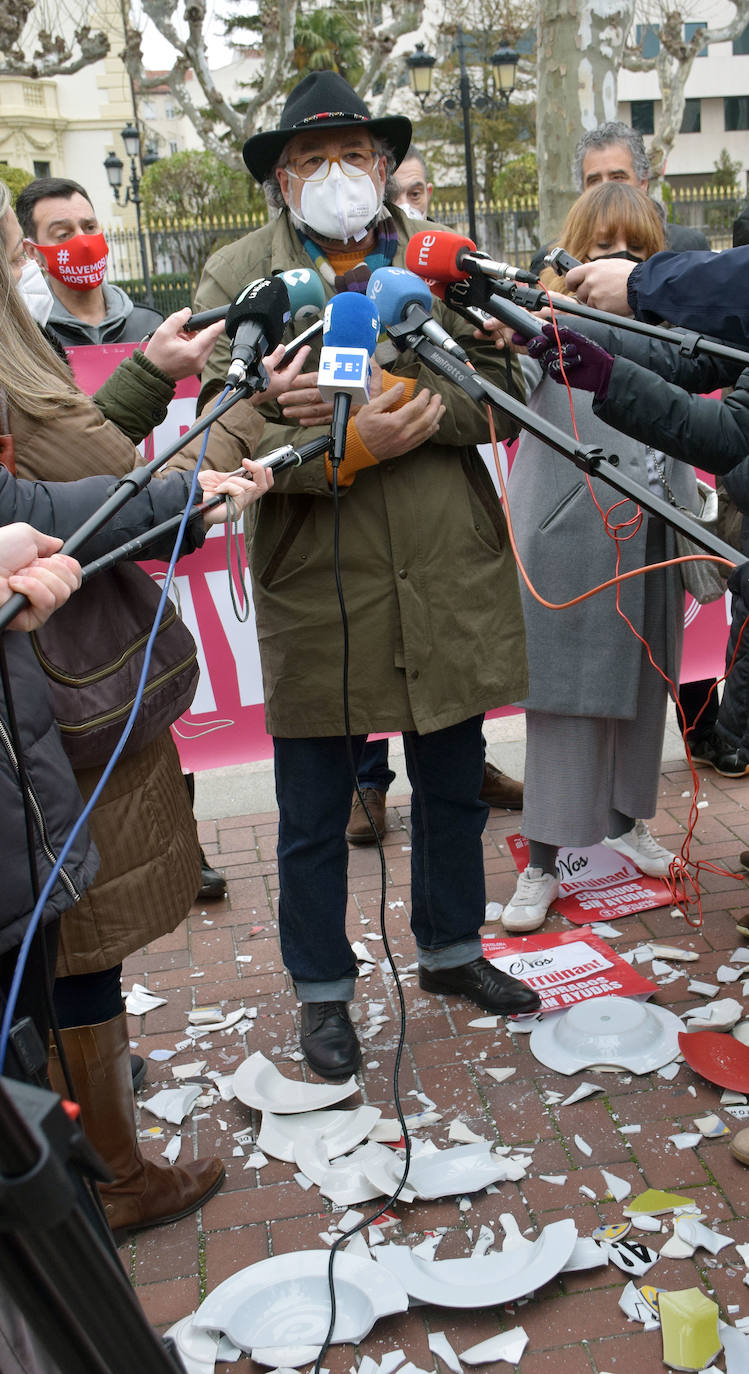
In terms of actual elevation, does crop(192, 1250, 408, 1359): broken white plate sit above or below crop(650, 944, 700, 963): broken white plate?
above

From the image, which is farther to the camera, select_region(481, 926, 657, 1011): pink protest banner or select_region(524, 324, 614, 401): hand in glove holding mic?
select_region(481, 926, 657, 1011): pink protest banner

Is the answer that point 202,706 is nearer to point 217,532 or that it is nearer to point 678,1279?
point 217,532

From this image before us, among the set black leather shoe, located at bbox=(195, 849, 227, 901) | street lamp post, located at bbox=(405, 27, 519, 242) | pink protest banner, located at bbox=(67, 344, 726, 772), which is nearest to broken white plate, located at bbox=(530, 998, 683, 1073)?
black leather shoe, located at bbox=(195, 849, 227, 901)

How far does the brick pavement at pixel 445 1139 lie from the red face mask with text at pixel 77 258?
8.06 feet

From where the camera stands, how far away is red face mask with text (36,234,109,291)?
4.44 m

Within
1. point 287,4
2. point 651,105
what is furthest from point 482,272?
point 651,105

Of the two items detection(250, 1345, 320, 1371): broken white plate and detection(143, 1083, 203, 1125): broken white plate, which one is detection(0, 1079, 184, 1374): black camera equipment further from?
detection(143, 1083, 203, 1125): broken white plate

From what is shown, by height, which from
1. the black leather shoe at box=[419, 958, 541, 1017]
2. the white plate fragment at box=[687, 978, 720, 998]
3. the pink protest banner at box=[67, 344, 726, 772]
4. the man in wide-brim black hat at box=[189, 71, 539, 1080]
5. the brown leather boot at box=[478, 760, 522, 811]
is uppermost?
the man in wide-brim black hat at box=[189, 71, 539, 1080]

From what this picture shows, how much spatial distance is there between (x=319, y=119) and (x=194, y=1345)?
2.61m

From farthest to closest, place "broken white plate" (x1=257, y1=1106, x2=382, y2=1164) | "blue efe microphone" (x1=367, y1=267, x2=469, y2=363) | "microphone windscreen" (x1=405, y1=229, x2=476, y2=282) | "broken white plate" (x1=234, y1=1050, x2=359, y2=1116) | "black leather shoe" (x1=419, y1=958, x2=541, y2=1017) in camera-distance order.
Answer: "black leather shoe" (x1=419, y1=958, x2=541, y2=1017)
"broken white plate" (x1=234, y1=1050, x2=359, y2=1116)
"broken white plate" (x1=257, y1=1106, x2=382, y2=1164)
"microphone windscreen" (x1=405, y1=229, x2=476, y2=282)
"blue efe microphone" (x1=367, y1=267, x2=469, y2=363)

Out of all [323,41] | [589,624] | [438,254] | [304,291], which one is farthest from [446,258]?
[323,41]

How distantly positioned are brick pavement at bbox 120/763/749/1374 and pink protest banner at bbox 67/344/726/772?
0.74 metres

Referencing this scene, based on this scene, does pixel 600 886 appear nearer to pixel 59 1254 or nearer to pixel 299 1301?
pixel 299 1301

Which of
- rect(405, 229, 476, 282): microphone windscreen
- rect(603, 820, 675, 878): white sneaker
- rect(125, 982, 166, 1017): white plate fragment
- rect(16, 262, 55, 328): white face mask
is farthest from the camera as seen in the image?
rect(16, 262, 55, 328): white face mask
